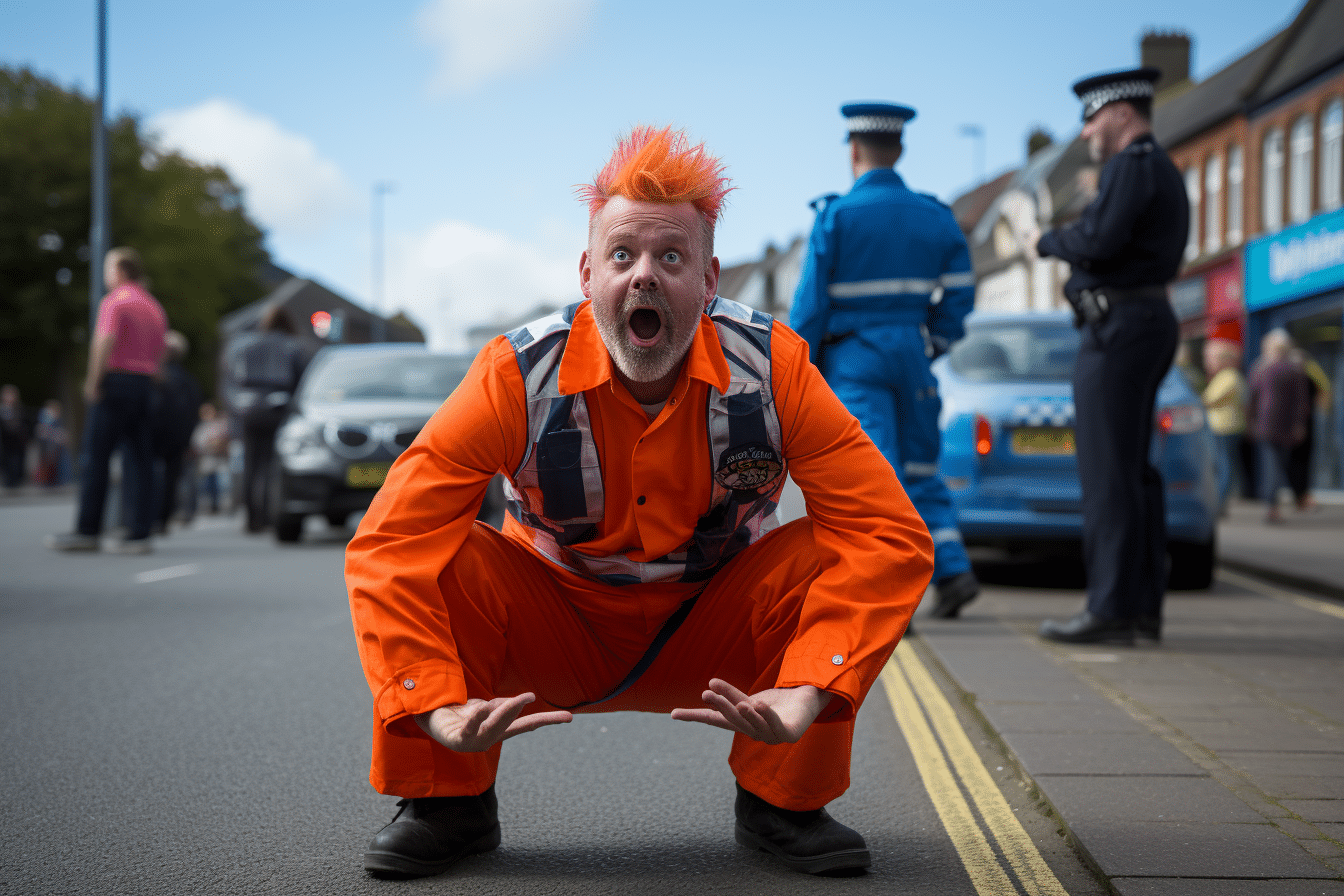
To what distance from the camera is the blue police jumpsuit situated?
5930 millimetres

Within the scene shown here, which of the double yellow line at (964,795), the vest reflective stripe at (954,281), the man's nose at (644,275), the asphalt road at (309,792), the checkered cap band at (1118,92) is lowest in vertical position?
the asphalt road at (309,792)

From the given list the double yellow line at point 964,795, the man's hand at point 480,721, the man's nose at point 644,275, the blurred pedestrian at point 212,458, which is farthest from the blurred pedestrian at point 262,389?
the man's hand at point 480,721

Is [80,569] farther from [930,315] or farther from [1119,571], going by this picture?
[1119,571]

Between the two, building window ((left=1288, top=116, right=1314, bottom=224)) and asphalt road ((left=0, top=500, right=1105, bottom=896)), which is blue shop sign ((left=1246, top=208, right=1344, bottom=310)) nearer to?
building window ((left=1288, top=116, right=1314, bottom=224))

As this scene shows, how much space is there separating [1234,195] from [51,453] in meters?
25.4

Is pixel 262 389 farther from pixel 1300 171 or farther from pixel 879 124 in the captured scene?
pixel 1300 171

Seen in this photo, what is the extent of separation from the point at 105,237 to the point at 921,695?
18360 millimetres

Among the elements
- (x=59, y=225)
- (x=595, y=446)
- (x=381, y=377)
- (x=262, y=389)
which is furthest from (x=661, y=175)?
(x=59, y=225)

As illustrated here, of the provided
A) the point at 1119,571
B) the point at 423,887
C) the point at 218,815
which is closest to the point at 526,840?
the point at 423,887

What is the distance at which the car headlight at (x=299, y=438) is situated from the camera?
11422mm

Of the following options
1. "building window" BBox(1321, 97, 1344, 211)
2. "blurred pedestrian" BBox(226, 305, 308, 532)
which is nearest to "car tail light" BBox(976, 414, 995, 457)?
"blurred pedestrian" BBox(226, 305, 308, 532)

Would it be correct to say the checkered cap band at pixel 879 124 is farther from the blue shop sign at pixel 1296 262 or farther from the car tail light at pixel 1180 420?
the blue shop sign at pixel 1296 262

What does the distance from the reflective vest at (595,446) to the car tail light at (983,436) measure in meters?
5.31

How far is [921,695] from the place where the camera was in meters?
5.04
